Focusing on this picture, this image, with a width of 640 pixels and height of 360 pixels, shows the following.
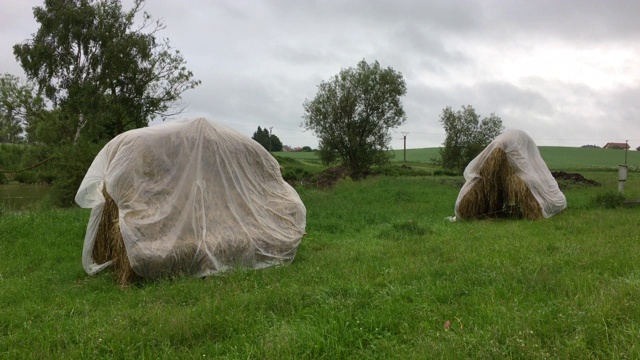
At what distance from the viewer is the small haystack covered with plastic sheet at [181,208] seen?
635 centimetres

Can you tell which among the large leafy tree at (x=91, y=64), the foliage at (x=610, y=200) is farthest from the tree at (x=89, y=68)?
the foliage at (x=610, y=200)

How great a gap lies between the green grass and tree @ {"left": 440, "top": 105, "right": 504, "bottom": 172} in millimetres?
31715

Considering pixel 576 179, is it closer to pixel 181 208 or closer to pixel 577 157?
pixel 181 208

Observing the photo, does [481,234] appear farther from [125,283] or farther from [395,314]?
[125,283]

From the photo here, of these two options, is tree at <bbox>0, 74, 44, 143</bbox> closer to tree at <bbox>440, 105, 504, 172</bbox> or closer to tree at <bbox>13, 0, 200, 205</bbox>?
tree at <bbox>13, 0, 200, 205</bbox>

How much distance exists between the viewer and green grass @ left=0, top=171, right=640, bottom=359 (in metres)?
3.29

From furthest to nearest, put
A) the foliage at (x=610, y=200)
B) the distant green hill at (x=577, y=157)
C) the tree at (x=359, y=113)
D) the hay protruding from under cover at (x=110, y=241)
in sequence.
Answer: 1. the distant green hill at (x=577, y=157)
2. the tree at (x=359, y=113)
3. the foliage at (x=610, y=200)
4. the hay protruding from under cover at (x=110, y=241)

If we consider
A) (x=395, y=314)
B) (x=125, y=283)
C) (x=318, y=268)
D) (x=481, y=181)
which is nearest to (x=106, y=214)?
(x=125, y=283)

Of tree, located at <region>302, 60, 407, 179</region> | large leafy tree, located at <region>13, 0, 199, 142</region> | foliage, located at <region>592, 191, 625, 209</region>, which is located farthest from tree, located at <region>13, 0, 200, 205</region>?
foliage, located at <region>592, 191, 625, 209</region>

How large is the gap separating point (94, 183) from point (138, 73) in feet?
74.3

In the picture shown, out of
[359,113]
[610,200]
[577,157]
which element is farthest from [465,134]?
[577,157]

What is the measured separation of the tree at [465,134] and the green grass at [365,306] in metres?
31.7

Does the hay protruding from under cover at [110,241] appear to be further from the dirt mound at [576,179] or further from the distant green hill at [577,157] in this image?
the distant green hill at [577,157]

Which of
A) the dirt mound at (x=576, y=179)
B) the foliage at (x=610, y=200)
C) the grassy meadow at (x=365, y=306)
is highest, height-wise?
the dirt mound at (x=576, y=179)
